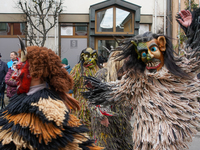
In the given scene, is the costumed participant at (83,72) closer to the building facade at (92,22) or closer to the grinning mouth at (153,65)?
the grinning mouth at (153,65)

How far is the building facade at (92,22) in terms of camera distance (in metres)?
8.91

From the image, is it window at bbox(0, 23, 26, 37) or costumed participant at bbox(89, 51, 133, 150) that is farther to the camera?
window at bbox(0, 23, 26, 37)

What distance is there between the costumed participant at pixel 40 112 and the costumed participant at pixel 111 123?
136cm

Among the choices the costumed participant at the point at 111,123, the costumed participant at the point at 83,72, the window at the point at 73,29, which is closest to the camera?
the costumed participant at the point at 111,123

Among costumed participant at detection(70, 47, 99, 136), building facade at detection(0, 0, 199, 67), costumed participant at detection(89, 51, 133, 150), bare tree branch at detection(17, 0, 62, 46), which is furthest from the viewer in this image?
building facade at detection(0, 0, 199, 67)

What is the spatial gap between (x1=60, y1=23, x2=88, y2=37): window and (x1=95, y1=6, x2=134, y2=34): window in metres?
0.56

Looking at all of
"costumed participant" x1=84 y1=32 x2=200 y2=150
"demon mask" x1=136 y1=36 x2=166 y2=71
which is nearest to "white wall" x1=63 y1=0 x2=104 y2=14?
"costumed participant" x1=84 y1=32 x2=200 y2=150

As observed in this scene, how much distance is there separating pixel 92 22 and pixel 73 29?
865mm

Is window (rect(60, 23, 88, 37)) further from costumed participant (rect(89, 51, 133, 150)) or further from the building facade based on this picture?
costumed participant (rect(89, 51, 133, 150))

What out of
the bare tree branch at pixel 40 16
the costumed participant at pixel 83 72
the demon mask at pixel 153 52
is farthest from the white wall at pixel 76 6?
the demon mask at pixel 153 52

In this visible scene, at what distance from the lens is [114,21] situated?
354 inches

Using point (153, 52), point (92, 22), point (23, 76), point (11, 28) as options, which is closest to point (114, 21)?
point (92, 22)

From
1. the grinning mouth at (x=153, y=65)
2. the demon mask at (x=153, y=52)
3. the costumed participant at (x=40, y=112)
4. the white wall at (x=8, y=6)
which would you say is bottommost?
the costumed participant at (x=40, y=112)

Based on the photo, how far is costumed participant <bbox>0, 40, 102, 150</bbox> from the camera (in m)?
1.81
